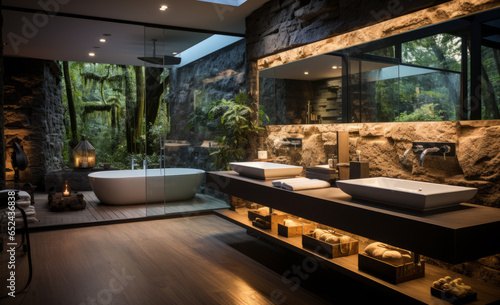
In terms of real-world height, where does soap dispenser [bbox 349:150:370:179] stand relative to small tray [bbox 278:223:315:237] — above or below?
above

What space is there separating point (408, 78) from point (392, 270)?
1.34 metres

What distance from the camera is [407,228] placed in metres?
1.89

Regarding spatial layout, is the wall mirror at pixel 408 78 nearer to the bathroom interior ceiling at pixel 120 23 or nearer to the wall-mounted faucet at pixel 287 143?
the wall-mounted faucet at pixel 287 143

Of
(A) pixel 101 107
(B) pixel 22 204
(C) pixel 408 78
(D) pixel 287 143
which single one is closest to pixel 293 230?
(D) pixel 287 143

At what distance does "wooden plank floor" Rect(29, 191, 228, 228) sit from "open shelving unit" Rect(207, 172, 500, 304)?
2032mm

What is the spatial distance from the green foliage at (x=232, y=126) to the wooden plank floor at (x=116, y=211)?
50cm

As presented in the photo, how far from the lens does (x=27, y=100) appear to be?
7.20 metres

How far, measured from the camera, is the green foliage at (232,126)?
461 centimetres

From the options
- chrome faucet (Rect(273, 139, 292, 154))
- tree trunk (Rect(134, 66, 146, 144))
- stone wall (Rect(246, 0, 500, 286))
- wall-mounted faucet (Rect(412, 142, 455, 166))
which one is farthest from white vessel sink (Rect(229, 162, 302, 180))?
tree trunk (Rect(134, 66, 146, 144))

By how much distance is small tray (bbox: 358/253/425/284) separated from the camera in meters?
2.11

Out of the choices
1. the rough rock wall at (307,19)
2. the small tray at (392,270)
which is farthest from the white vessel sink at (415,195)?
the rough rock wall at (307,19)

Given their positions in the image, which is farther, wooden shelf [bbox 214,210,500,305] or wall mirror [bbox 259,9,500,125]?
wall mirror [bbox 259,9,500,125]

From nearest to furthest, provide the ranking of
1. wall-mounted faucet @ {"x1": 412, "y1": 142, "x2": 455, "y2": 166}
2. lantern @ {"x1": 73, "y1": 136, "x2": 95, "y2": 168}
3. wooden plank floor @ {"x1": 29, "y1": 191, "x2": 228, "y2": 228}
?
1. wall-mounted faucet @ {"x1": 412, "y1": 142, "x2": 455, "y2": 166}
2. wooden plank floor @ {"x1": 29, "y1": 191, "x2": 228, "y2": 228}
3. lantern @ {"x1": 73, "y1": 136, "x2": 95, "y2": 168}

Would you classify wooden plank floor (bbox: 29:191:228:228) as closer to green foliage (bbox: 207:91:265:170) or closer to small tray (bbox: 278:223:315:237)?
green foliage (bbox: 207:91:265:170)
